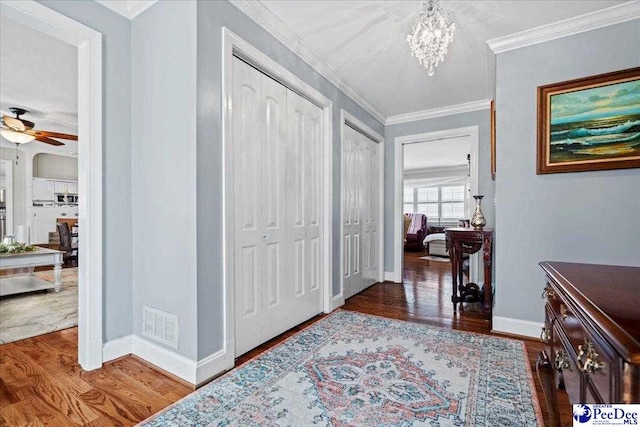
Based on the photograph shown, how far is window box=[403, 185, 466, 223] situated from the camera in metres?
9.63

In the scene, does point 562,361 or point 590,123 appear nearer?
point 562,361

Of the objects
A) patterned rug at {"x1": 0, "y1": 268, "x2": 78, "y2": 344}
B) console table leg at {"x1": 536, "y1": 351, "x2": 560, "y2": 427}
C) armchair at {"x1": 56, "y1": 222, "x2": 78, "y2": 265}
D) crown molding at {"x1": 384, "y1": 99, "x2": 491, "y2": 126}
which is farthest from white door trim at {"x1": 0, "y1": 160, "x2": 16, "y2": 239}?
console table leg at {"x1": 536, "y1": 351, "x2": 560, "y2": 427}

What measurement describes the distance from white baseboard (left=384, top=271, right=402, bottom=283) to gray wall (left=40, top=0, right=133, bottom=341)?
344 cm

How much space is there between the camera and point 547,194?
249 cm

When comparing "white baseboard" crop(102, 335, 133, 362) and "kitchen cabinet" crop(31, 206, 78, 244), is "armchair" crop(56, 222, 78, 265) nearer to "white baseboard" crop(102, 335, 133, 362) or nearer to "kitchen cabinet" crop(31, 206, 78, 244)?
"kitchen cabinet" crop(31, 206, 78, 244)

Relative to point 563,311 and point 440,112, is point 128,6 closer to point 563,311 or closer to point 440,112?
point 563,311

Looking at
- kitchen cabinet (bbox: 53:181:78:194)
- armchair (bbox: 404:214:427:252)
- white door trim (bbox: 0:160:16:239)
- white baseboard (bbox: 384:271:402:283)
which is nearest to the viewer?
white baseboard (bbox: 384:271:402:283)

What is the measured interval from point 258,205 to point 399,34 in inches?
71.5

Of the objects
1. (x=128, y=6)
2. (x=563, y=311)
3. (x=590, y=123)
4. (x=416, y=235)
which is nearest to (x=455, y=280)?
(x=590, y=123)

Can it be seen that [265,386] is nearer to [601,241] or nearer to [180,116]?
[180,116]

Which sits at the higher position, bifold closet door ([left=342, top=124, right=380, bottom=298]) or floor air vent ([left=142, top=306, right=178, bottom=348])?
bifold closet door ([left=342, top=124, right=380, bottom=298])

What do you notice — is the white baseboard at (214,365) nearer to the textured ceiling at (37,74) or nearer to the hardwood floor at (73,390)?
the hardwood floor at (73,390)

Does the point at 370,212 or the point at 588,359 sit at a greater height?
the point at 370,212

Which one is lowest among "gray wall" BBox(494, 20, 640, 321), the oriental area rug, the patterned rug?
the oriental area rug
